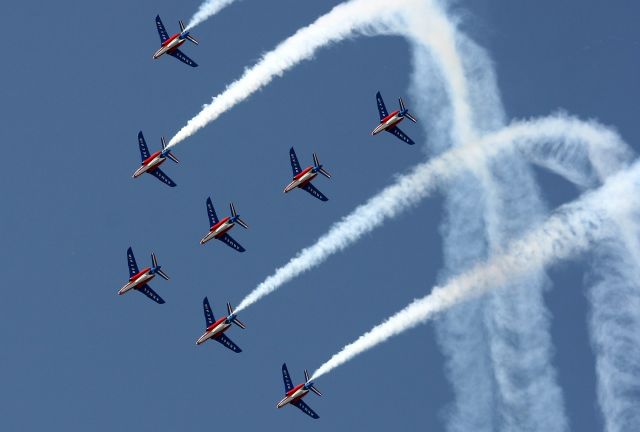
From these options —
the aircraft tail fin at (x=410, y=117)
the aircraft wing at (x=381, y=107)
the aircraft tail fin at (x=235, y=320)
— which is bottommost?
the aircraft tail fin at (x=235, y=320)

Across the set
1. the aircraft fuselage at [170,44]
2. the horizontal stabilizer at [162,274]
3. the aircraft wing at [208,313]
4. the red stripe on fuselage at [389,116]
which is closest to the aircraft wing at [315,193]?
the red stripe on fuselage at [389,116]

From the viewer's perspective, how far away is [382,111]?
9344 centimetres

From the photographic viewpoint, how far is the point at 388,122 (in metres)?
93.1

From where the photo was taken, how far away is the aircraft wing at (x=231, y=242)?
9456 centimetres

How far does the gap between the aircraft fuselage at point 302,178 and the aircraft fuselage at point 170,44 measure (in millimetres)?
10510

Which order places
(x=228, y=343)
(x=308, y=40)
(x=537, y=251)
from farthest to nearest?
(x=228, y=343) → (x=308, y=40) → (x=537, y=251)

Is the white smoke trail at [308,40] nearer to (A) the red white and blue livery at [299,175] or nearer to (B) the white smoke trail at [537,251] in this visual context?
(A) the red white and blue livery at [299,175]

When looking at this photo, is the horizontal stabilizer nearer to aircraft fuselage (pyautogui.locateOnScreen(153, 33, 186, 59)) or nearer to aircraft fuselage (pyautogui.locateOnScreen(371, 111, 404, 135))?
aircraft fuselage (pyautogui.locateOnScreen(153, 33, 186, 59))

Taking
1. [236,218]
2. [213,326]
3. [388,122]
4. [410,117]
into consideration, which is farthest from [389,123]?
[213,326]

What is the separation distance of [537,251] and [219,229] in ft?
62.8

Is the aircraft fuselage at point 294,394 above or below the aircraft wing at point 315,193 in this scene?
below

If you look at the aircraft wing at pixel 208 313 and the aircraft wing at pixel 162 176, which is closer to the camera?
the aircraft wing at pixel 208 313

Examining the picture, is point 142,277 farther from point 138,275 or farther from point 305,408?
point 305,408

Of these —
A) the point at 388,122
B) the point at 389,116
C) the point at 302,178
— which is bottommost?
the point at 302,178
